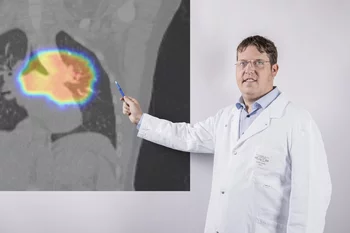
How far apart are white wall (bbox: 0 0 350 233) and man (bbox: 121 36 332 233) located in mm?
232

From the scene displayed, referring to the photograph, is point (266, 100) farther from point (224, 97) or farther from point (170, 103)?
point (170, 103)

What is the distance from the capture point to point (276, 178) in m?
1.27

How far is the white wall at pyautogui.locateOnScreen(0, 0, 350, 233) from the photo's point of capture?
158 centimetres

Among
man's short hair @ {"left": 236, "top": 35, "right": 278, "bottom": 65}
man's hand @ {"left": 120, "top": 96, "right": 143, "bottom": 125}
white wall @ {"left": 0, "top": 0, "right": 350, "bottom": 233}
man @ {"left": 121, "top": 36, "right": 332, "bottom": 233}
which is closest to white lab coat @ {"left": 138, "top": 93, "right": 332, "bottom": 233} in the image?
man @ {"left": 121, "top": 36, "right": 332, "bottom": 233}

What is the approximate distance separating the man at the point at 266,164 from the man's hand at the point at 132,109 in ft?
1.17

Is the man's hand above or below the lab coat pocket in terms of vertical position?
above

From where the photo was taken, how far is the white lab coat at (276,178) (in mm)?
1238

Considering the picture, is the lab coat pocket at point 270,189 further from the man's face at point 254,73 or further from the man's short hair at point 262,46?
the man's short hair at point 262,46

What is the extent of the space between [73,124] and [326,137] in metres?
A: 1.01

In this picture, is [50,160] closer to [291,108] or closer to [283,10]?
[291,108]

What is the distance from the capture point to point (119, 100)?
1647 millimetres
